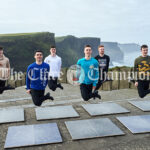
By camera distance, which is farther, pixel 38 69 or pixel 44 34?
pixel 44 34

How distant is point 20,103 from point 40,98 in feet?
13.4

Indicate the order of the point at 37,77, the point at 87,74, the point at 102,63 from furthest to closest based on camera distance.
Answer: the point at 102,63 → the point at 87,74 → the point at 37,77

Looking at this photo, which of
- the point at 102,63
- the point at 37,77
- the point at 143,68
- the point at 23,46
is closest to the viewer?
the point at 37,77

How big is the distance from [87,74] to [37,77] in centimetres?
171

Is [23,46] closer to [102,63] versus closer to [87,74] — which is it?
[102,63]

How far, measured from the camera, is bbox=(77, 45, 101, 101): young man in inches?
272

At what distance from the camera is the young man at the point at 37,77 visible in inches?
242

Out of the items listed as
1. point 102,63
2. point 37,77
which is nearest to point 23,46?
point 102,63

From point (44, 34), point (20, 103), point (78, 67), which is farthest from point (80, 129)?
point (44, 34)

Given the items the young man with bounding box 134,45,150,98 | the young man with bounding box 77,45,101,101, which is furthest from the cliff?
the young man with bounding box 77,45,101,101

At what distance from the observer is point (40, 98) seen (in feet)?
21.1

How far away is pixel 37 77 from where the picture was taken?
6.27 m

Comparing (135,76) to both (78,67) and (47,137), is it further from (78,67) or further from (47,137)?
(47,137)

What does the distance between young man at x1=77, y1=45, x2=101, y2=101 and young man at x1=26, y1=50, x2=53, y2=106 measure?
1.23 m
